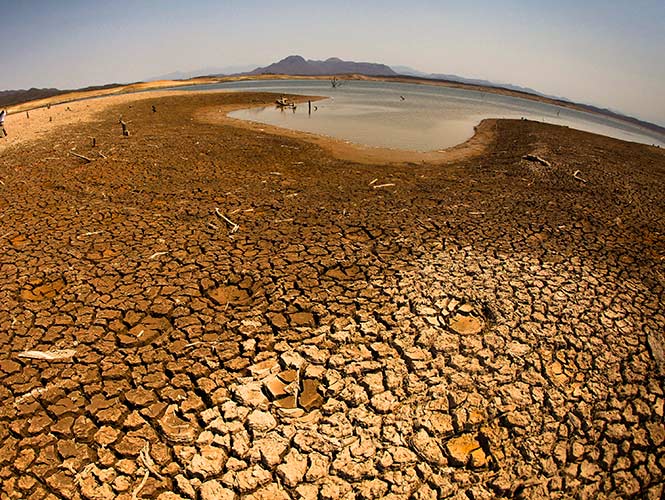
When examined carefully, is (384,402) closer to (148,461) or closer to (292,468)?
(292,468)

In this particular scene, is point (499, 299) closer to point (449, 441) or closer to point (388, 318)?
point (388, 318)

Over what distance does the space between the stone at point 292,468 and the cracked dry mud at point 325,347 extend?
1cm

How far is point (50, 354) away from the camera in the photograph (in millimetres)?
3297

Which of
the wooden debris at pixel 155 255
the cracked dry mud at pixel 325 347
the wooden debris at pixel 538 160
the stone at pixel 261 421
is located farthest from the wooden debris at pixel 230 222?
the wooden debris at pixel 538 160

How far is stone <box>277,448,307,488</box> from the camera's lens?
2373 mm

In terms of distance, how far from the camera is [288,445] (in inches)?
102

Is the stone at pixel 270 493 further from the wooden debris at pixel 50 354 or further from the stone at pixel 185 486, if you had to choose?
the wooden debris at pixel 50 354

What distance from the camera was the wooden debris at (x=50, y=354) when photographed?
3.26 meters

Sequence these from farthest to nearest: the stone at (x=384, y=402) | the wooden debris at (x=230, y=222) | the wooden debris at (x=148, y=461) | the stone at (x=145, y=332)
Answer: the wooden debris at (x=230, y=222), the stone at (x=145, y=332), the stone at (x=384, y=402), the wooden debris at (x=148, y=461)

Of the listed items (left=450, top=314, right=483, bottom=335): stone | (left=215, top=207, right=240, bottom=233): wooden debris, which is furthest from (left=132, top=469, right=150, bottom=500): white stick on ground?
(left=215, top=207, right=240, bottom=233): wooden debris

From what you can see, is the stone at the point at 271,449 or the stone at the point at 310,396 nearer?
the stone at the point at 271,449

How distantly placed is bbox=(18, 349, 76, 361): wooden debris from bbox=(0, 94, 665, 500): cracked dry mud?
0.06m

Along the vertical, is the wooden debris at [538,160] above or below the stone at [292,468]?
above

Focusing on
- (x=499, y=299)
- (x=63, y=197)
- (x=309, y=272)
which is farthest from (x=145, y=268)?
(x=499, y=299)
